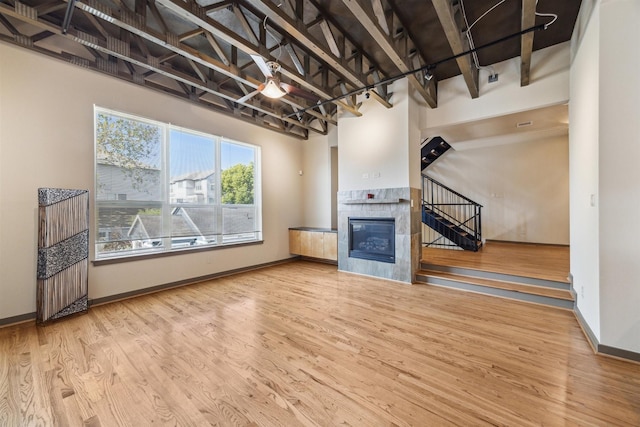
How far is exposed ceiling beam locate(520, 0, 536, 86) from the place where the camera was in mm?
2559

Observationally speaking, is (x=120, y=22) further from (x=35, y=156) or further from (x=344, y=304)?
(x=344, y=304)

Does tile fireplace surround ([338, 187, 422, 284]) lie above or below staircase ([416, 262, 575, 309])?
above

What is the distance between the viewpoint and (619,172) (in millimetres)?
2295

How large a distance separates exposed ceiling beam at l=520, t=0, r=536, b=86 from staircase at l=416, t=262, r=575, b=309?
317cm

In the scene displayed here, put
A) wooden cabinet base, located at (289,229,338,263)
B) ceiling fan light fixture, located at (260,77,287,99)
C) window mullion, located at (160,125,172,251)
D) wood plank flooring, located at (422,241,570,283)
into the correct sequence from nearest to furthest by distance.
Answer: ceiling fan light fixture, located at (260,77,287,99) → wood plank flooring, located at (422,241,570,283) → window mullion, located at (160,125,172,251) → wooden cabinet base, located at (289,229,338,263)

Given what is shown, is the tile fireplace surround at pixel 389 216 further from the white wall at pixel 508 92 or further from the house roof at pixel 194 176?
the house roof at pixel 194 176

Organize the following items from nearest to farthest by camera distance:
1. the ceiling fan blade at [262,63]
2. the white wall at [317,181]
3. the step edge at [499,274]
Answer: the ceiling fan blade at [262,63] → the step edge at [499,274] → the white wall at [317,181]

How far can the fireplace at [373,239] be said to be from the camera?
16.2ft

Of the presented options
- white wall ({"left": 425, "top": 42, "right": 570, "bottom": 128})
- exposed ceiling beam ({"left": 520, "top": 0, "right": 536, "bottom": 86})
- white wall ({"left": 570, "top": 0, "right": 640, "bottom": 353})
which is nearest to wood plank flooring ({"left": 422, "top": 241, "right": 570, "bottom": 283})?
white wall ({"left": 570, "top": 0, "right": 640, "bottom": 353})

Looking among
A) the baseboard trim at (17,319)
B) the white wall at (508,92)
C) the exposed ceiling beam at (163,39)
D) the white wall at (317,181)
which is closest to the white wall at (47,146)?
the baseboard trim at (17,319)

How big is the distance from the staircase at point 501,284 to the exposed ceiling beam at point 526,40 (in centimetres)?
317

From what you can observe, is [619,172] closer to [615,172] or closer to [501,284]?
[615,172]

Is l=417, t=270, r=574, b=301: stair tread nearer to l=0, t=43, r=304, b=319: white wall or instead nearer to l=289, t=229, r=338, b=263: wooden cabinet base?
l=289, t=229, r=338, b=263: wooden cabinet base

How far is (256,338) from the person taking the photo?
271cm
